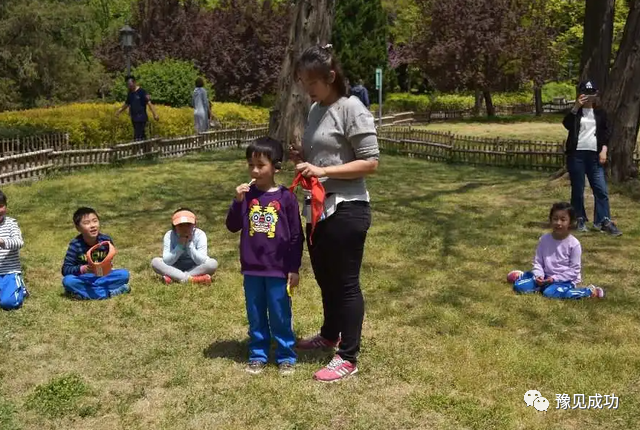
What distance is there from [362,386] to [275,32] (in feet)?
111

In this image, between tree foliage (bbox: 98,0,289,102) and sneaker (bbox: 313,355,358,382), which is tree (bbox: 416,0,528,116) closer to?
tree foliage (bbox: 98,0,289,102)

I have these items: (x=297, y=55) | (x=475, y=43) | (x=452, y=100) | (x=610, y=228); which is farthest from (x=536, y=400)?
(x=452, y=100)

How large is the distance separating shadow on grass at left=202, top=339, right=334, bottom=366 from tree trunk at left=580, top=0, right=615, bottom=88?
1076 cm

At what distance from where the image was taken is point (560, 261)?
6.46m

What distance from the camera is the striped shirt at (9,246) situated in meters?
6.11

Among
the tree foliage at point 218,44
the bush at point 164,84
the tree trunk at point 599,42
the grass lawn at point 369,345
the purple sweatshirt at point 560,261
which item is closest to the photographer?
the grass lawn at point 369,345

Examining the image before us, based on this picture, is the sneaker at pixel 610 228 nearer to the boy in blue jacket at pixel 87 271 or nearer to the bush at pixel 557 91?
the boy in blue jacket at pixel 87 271

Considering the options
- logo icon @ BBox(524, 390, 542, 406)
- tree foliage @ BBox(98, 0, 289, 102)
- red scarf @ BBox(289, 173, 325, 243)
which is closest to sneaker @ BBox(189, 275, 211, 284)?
red scarf @ BBox(289, 173, 325, 243)

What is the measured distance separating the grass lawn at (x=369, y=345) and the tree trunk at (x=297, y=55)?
5886mm

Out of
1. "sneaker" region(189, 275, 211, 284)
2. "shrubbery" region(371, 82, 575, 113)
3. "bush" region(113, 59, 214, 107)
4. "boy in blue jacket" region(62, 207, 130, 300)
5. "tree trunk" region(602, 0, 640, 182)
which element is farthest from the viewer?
"shrubbery" region(371, 82, 575, 113)

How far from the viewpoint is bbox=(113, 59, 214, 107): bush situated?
2630 cm

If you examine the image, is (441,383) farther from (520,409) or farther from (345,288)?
(345,288)

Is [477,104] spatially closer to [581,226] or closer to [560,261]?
[581,226]

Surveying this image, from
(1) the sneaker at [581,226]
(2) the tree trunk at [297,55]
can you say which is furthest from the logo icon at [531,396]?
(2) the tree trunk at [297,55]
